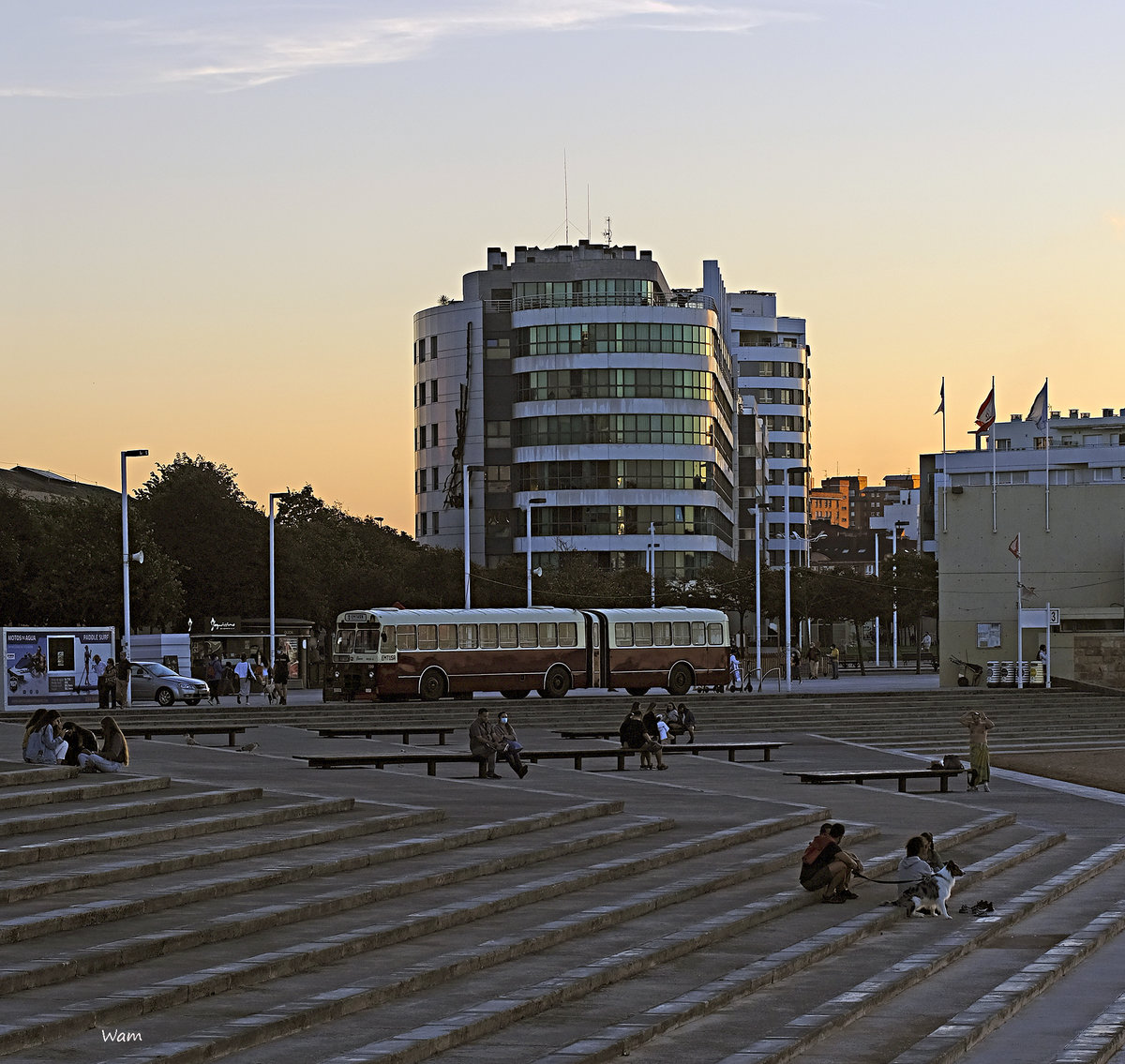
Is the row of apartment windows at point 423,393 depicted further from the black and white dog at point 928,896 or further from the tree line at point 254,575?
the black and white dog at point 928,896

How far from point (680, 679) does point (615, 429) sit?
58592mm

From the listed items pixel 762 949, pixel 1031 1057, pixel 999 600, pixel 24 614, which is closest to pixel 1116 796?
pixel 762 949

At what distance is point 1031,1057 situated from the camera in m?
10.9

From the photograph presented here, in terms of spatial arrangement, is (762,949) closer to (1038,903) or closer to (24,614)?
(1038,903)

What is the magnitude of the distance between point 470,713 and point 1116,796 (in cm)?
1832

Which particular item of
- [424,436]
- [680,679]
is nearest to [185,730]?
[680,679]

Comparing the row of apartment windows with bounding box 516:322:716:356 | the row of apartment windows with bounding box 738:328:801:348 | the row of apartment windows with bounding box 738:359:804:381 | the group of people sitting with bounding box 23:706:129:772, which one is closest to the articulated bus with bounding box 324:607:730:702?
the group of people sitting with bounding box 23:706:129:772

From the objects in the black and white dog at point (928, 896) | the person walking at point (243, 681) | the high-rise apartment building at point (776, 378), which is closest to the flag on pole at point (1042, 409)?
the person walking at point (243, 681)

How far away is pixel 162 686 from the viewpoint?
162ft

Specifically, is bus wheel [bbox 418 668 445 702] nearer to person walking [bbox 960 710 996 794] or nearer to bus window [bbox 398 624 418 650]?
bus window [bbox 398 624 418 650]

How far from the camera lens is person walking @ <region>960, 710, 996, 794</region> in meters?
28.2

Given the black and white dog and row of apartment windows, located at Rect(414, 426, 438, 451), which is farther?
row of apartment windows, located at Rect(414, 426, 438, 451)

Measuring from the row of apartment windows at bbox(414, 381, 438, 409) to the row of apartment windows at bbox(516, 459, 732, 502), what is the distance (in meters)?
10.2

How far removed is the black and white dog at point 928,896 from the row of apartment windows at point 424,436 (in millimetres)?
102247
